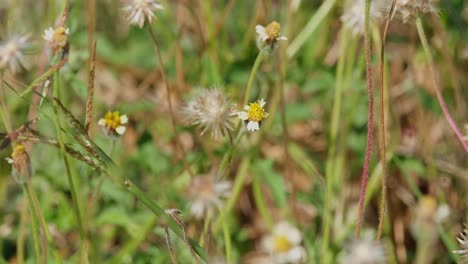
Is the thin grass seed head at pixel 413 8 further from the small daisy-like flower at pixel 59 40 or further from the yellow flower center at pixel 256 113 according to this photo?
the small daisy-like flower at pixel 59 40

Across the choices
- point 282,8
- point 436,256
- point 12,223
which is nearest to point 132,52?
point 282,8

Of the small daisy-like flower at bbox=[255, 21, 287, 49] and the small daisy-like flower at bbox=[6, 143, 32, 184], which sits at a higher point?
the small daisy-like flower at bbox=[255, 21, 287, 49]

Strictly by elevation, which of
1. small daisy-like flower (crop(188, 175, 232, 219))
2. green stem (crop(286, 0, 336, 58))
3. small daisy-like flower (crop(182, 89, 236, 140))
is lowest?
small daisy-like flower (crop(188, 175, 232, 219))

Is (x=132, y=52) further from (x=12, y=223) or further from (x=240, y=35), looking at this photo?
(x=12, y=223)

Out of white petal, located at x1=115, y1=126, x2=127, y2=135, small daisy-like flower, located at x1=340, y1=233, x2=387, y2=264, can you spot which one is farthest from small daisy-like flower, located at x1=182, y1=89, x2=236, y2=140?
small daisy-like flower, located at x1=340, y1=233, x2=387, y2=264

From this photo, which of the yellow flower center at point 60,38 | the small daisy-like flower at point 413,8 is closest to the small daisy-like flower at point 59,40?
the yellow flower center at point 60,38

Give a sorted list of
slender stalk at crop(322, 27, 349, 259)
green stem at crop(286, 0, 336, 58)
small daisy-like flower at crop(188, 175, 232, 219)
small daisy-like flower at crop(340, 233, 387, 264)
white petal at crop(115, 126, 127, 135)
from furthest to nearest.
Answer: green stem at crop(286, 0, 336, 58) < slender stalk at crop(322, 27, 349, 259) < white petal at crop(115, 126, 127, 135) < small daisy-like flower at crop(188, 175, 232, 219) < small daisy-like flower at crop(340, 233, 387, 264)

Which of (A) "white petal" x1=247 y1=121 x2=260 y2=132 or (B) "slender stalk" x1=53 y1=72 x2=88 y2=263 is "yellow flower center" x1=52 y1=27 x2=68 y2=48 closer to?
(B) "slender stalk" x1=53 y1=72 x2=88 y2=263

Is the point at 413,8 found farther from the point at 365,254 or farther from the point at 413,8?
the point at 365,254
